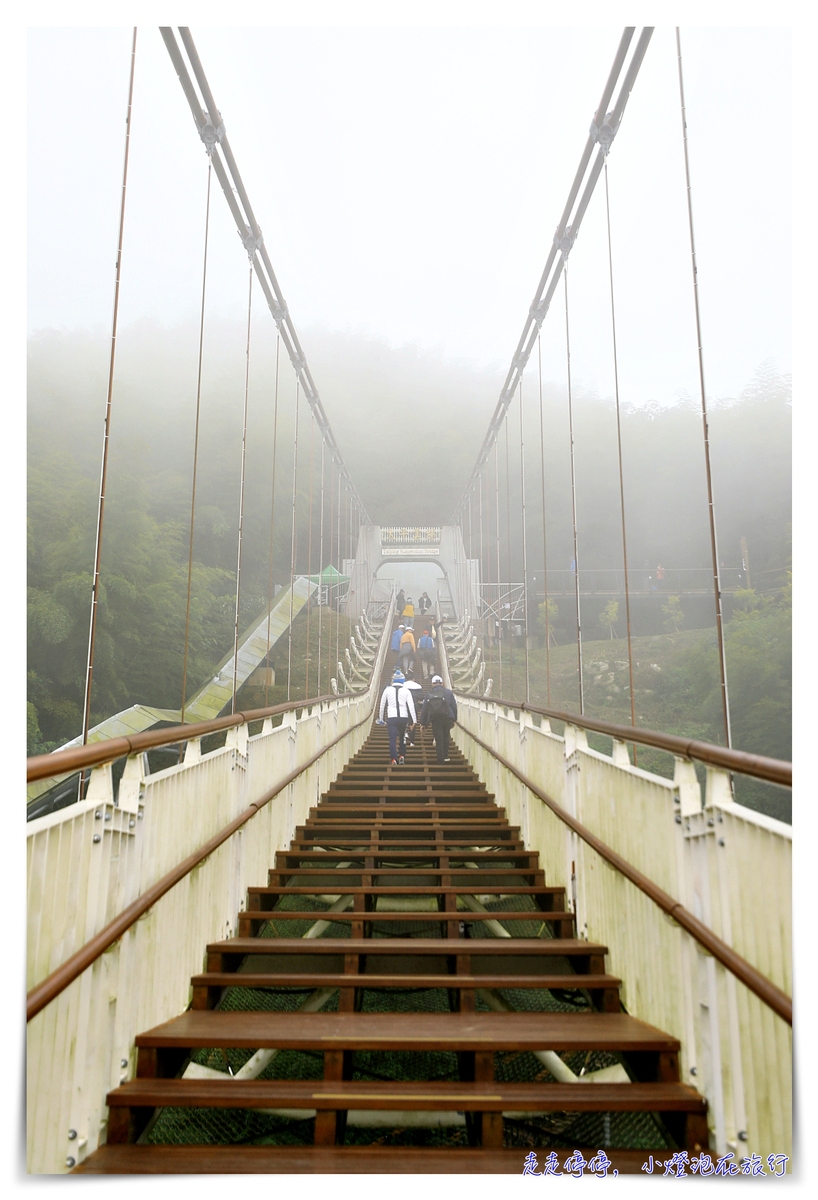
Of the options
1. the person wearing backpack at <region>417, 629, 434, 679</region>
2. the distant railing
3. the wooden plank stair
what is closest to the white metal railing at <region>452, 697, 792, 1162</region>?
the wooden plank stair

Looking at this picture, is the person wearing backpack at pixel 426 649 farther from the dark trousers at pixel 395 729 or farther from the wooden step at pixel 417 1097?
the wooden step at pixel 417 1097

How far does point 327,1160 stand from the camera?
1.79 meters

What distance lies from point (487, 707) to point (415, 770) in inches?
41.5

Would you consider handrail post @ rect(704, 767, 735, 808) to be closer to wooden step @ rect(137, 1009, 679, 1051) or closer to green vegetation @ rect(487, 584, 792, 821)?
wooden step @ rect(137, 1009, 679, 1051)

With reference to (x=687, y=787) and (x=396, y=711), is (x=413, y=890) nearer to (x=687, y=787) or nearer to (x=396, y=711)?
(x=687, y=787)

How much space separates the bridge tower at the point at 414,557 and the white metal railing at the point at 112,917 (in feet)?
90.0

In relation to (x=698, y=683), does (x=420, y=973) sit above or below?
below

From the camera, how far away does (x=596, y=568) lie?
42656 mm

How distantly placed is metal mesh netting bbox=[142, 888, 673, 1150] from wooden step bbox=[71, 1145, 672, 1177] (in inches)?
12.6

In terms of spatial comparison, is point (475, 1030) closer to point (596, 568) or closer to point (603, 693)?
point (603, 693)

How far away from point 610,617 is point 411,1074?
104 feet

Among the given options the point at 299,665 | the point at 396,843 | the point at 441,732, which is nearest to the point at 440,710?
the point at 441,732

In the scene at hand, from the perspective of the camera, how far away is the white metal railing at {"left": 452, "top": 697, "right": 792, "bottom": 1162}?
5.53 ft

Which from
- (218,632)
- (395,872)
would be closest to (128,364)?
(218,632)
